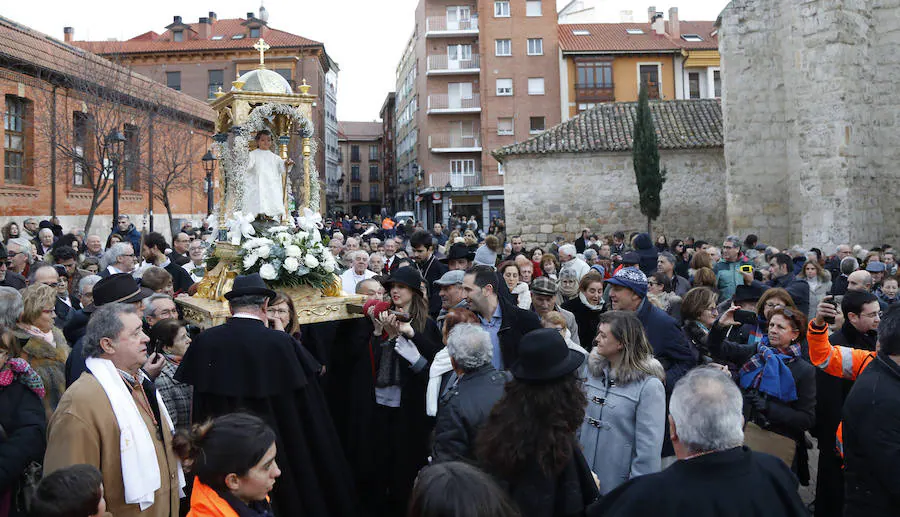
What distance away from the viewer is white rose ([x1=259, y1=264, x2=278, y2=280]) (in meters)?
6.52

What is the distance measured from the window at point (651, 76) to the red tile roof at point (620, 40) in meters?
0.95

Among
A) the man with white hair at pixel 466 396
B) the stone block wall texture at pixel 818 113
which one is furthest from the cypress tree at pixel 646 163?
the man with white hair at pixel 466 396

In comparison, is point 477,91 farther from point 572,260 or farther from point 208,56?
point 572,260

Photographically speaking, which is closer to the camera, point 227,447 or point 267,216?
point 227,447

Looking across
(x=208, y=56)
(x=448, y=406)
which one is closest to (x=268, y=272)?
(x=448, y=406)

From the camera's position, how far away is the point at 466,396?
3635 mm

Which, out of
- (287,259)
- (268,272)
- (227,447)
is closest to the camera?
(227,447)

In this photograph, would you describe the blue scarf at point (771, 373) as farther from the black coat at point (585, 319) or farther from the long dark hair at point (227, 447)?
the long dark hair at point (227, 447)

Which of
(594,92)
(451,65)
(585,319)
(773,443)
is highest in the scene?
(451,65)

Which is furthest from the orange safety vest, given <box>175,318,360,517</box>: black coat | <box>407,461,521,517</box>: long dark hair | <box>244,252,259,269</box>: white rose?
<box>244,252,259,269</box>: white rose

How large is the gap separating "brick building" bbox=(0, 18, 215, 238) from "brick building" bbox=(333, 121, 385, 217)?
196 ft

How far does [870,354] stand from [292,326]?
155 inches

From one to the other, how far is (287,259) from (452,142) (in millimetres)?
40206

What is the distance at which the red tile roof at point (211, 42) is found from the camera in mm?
50219
